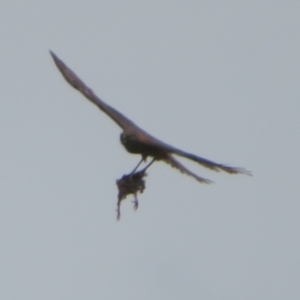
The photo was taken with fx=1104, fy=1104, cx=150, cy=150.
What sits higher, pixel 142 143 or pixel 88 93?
pixel 88 93

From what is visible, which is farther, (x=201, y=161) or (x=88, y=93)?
(x=88, y=93)

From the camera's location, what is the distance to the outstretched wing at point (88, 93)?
11693 mm

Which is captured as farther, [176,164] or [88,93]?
[88,93]

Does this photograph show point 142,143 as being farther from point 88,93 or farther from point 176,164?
point 88,93

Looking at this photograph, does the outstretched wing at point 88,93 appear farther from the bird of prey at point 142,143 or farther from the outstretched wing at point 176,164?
the outstretched wing at point 176,164

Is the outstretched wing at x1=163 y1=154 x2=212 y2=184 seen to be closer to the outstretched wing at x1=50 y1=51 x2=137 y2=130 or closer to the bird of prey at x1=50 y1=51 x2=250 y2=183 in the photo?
the bird of prey at x1=50 y1=51 x2=250 y2=183

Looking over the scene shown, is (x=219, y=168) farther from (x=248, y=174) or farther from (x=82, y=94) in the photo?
(x=82, y=94)

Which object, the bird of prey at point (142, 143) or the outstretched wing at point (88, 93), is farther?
the outstretched wing at point (88, 93)

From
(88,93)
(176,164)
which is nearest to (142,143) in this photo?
(176,164)

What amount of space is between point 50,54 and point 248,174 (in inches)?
162

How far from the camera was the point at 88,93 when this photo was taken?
39.8 feet

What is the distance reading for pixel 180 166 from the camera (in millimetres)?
11625

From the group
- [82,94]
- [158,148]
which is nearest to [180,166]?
Result: [158,148]

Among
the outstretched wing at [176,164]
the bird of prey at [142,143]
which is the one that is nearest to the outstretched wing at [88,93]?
the bird of prey at [142,143]
